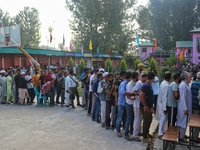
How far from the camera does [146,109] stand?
5383mm

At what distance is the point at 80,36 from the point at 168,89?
1225 inches

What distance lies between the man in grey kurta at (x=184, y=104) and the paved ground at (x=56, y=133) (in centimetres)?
54

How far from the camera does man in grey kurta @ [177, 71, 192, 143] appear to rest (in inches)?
204

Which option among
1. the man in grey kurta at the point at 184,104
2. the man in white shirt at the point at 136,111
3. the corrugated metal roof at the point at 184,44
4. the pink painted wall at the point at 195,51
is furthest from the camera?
the corrugated metal roof at the point at 184,44

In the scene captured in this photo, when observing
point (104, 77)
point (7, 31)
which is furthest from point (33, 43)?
point (104, 77)

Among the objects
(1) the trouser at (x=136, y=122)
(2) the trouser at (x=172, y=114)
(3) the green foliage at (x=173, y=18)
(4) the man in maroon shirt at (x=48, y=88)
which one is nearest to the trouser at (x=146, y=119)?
(1) the trouser at (x=136, y=122)

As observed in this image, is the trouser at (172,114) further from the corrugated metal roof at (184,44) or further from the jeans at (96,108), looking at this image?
the corrugated metal roof at (184,44)

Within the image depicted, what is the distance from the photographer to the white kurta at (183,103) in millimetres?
5184

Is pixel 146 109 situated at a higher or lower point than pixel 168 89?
lower

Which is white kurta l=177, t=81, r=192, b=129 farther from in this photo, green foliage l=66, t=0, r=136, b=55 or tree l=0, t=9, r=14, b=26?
tree l=0, t=9, r=14, b=26

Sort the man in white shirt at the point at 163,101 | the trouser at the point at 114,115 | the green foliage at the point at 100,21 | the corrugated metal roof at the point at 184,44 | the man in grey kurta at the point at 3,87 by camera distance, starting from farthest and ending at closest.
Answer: the corrugated metal roof at the point at 184,44 → the green foliage at the point at 100,21 → the man in grey kurta at the point at 3,87 → the trouser at the point at 114,115 → the man in white shirt at the point at 163,101

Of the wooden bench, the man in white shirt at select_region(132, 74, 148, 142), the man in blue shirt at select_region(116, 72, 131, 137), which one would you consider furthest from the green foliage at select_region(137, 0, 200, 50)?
the wooden bench

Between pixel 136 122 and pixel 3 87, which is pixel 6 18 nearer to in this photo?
pixel 3 87

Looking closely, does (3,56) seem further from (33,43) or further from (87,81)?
(33,43)
